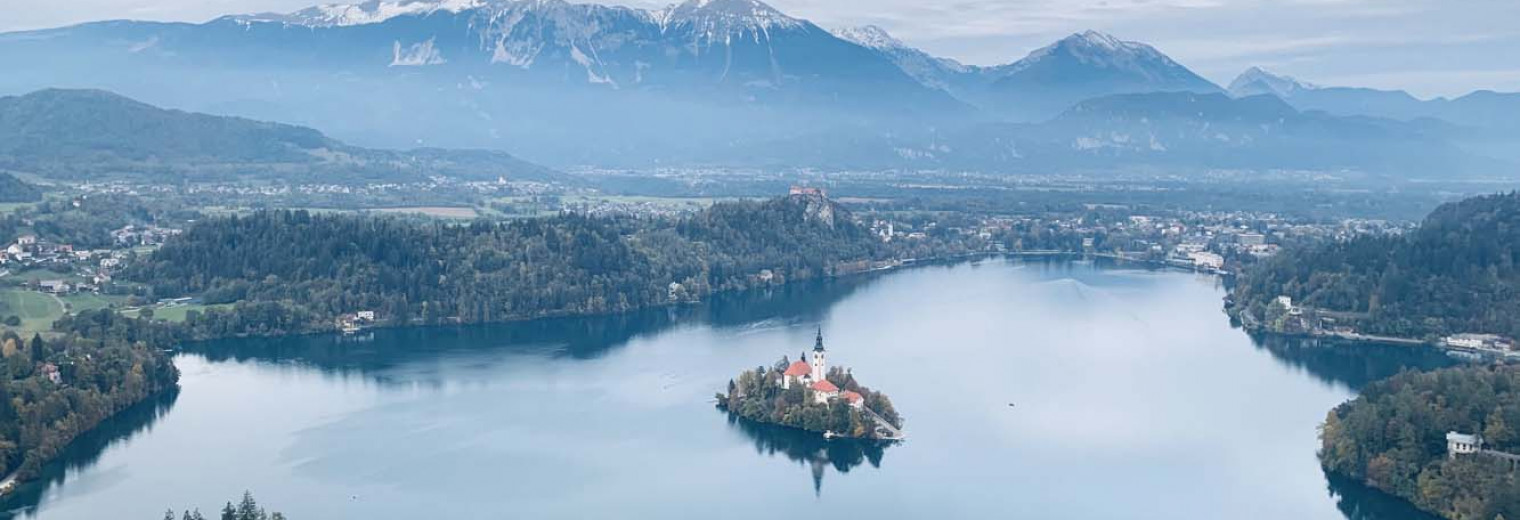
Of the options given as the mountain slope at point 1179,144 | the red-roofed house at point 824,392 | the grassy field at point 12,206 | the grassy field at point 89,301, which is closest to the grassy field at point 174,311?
the grassy field at point 89,301

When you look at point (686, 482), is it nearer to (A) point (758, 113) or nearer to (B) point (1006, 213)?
A: (B) point (1006, 213)

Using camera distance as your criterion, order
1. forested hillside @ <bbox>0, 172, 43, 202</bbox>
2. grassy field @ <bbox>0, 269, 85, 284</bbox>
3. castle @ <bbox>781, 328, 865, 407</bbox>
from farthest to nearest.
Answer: forested hillside @ <bbox>0, 172, 43, 202</bbox> → grassy field @ <bbox>0, 269, 85, 284</bbox> → castle @ <bbox>781, 328, 865, 407</bbox>

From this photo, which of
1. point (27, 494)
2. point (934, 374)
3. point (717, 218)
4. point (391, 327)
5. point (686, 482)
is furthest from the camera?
point (717, 218)

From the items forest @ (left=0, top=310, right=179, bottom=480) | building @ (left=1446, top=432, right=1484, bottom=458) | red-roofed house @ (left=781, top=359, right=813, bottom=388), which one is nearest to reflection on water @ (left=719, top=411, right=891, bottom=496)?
red-roofed house @ (left=781, top=359, right=813, bottom=388)

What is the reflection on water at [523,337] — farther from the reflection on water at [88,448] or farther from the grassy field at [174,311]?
the reflection on water at [88,448]

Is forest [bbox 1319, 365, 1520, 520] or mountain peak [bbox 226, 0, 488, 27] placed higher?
mountain peak [bbox 226, 0, 488, 27]

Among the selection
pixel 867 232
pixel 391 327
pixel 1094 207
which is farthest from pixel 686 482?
pixel 1094 207

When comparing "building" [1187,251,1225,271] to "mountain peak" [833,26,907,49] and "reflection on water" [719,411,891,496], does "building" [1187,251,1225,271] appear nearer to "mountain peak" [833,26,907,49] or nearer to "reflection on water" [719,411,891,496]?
"reflection on water" [719,411,891,496]
